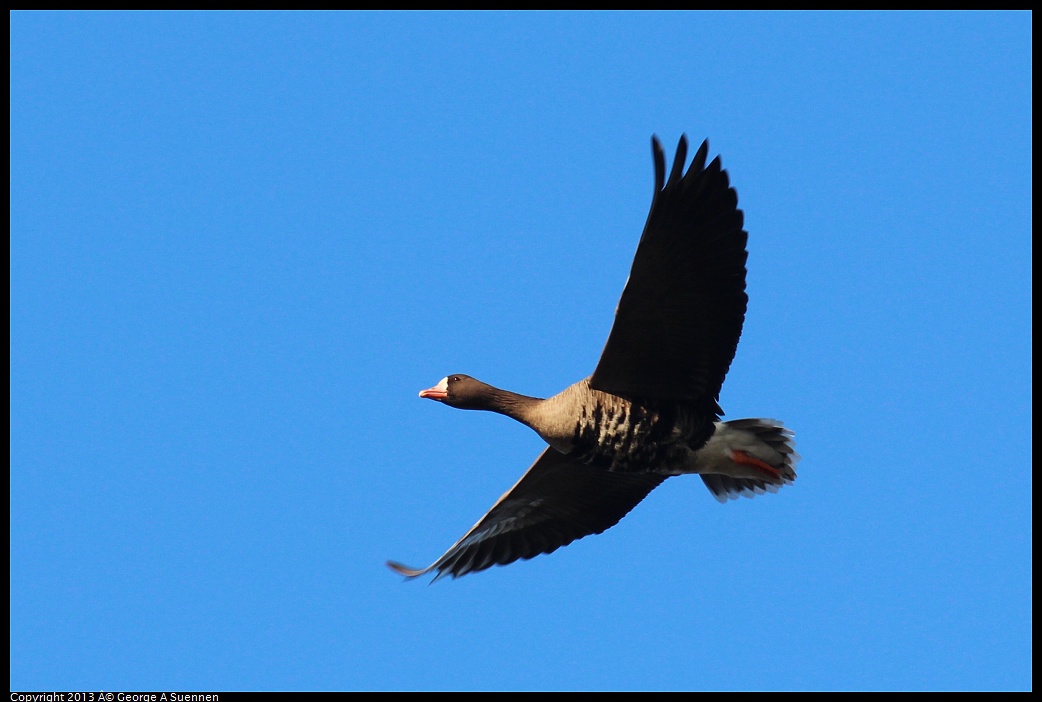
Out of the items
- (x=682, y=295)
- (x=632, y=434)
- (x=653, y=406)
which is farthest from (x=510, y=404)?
(x=682, y=295)

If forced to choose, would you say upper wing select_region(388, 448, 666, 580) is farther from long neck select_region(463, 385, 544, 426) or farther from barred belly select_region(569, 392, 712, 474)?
barred belly select_region(569, 392, 712, 474)

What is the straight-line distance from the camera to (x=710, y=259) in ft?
31.4

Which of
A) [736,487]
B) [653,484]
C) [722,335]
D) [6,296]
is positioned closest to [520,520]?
[653,484]

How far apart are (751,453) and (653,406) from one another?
3.70ft

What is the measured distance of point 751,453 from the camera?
35.3 ft

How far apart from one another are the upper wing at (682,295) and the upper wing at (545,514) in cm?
159

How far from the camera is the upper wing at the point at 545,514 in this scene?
11625mm

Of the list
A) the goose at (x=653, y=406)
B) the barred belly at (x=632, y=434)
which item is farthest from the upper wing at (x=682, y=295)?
the barred belly at (x=632, y=434)

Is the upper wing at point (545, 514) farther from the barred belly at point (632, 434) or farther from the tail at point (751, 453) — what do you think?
the barred belly at point (632, 434)

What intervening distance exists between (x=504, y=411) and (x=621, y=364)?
1286 mm

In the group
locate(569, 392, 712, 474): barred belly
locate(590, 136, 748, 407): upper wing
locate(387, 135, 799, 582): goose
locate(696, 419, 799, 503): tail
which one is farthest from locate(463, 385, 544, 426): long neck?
locate(696, 419, 799, 503): tail

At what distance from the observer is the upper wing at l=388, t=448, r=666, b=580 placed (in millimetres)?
11625

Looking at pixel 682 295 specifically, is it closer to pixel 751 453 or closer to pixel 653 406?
pixel 653 406

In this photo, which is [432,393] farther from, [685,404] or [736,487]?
[736,487]
